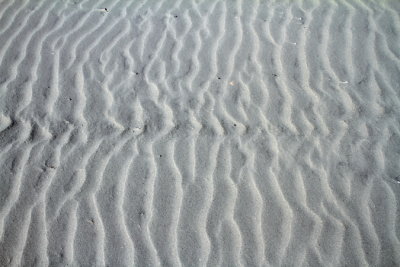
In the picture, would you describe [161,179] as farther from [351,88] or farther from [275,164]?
[351,88]

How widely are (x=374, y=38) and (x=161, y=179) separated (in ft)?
10.1

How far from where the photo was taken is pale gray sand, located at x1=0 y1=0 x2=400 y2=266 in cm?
311

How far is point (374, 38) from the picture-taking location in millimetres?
4930

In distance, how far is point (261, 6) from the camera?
216 inches

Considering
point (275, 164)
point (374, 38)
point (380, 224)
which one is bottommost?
point (380, 224)

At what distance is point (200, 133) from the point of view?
387 centimetres

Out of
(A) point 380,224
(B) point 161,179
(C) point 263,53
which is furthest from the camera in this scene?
(C) point 263,53

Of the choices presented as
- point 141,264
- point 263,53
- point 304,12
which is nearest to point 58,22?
point 263,53

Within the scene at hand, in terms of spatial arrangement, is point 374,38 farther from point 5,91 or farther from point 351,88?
point 5,91

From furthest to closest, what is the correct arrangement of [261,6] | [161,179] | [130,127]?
[261,6] < [130,127] < [161,179]

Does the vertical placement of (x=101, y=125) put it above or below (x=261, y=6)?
below

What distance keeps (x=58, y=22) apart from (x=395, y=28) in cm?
402

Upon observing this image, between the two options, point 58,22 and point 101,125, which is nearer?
point 101,125

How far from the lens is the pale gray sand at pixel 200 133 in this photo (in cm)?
311
